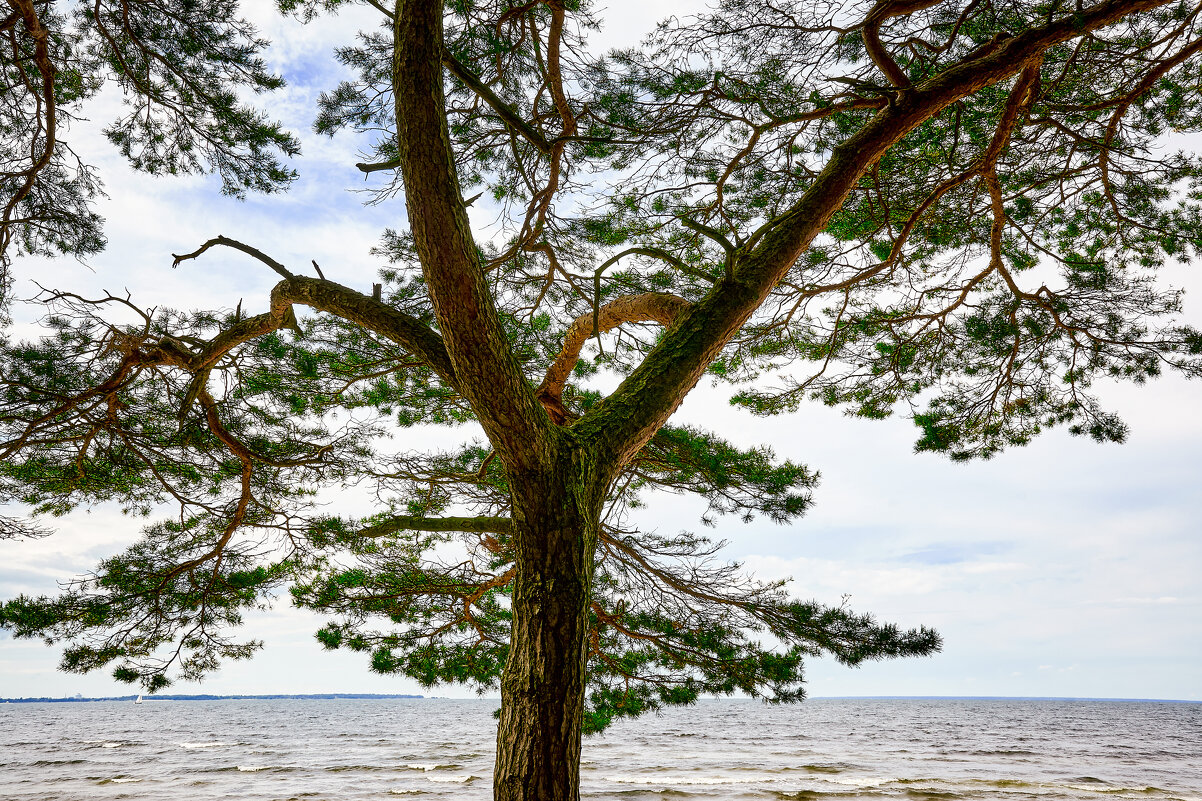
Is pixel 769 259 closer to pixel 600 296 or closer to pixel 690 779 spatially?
pixel 600 296

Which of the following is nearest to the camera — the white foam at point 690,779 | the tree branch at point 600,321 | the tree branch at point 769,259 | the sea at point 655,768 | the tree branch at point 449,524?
the tree branch at point 769,259

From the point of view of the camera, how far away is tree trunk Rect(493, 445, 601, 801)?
1978 mm

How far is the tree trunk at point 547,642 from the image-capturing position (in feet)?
6.49

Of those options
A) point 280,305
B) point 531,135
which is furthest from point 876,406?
point 280,305

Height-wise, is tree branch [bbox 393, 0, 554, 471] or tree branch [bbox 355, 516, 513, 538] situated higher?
tree branch [bbox 393, 0, 554, 471]

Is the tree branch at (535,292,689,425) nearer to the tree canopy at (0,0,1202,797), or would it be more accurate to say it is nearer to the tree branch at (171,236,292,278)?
the tree canopy at (0,0,1202,797)

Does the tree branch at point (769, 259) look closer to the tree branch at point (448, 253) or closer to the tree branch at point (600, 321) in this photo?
the tree branch at point (448, 253)

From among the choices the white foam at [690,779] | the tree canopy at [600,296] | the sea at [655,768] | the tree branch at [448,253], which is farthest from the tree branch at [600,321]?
the white foam at [690,779]

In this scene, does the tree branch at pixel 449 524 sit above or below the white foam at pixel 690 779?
above

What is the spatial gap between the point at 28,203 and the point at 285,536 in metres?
2.48

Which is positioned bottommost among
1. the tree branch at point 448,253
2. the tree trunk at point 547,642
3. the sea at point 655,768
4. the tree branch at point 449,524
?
the sea at point 655,768

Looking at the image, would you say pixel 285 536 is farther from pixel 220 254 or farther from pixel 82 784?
pixel 82 784

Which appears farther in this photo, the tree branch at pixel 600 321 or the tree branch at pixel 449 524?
the tree branch at pixel 600 321

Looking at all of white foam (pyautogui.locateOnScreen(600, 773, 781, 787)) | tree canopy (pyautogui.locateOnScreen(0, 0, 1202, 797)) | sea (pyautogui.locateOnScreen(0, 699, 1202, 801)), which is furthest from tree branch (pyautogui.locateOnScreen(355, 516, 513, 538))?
white foam (pyautogui.locateOnScreen(600, 773, 781, 787))
